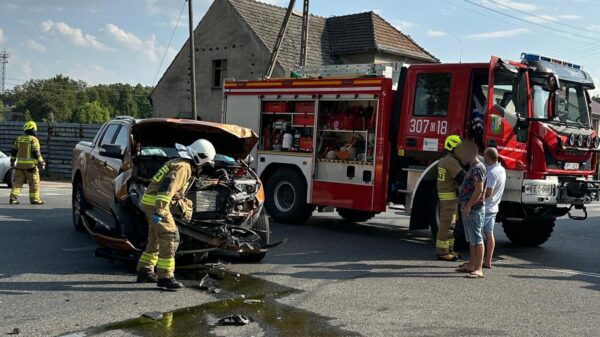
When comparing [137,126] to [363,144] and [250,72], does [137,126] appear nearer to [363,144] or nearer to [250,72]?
[363,144]

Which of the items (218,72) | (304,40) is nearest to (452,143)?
(304,40)

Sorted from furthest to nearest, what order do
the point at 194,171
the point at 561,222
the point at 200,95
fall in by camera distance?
the point at 200,95 < the point at 561,222 < the point at 194,171

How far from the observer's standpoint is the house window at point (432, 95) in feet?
31.8

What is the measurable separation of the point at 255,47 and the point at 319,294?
22.3 meters

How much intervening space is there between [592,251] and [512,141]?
9.40 feet

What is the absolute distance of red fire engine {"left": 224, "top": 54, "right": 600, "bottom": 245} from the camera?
29.8 feet

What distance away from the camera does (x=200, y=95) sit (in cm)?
3023

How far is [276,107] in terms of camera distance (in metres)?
12.1

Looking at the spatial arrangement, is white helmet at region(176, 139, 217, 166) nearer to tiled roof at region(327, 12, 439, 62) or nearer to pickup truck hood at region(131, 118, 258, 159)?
pickup truck hood at region(131, 118, 258, 159)

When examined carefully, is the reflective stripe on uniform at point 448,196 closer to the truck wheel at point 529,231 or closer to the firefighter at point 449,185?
the firefighter at point 449,185

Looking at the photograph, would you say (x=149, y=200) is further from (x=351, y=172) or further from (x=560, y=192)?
(x=560, y=192)

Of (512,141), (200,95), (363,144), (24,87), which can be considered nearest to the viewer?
(512,141)

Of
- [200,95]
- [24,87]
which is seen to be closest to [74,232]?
[200,95]

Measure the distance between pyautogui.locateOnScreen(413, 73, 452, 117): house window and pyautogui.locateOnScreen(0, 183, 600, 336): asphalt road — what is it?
2.15 meters
